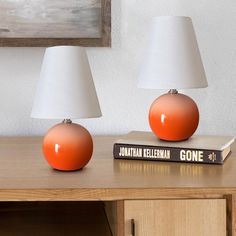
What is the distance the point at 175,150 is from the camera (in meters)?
0.99

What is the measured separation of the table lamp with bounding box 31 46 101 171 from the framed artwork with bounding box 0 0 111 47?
0.37 m

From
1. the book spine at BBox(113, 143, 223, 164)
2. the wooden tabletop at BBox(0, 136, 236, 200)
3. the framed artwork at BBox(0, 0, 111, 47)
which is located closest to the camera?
the wooden tabletop at BBox(0, 136, 236, 200)

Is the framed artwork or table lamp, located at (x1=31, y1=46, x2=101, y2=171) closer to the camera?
table lamp, located at (x1=31, y1=46, x2=101, y2=171)

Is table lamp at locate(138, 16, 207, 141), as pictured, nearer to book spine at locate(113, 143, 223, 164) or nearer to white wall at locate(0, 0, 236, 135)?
book spine at locate(113, 143, 223, 164)

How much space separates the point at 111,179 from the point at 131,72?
502 millimetres

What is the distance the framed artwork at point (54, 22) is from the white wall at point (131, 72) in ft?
0.09

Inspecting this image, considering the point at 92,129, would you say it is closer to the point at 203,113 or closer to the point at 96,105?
the point at 203,113

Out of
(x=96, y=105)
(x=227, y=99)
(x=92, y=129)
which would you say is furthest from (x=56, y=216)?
(x=227, y=99)

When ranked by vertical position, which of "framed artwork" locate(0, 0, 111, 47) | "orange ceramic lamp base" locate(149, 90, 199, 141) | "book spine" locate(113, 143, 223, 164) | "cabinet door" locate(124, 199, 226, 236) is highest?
"framed artwork" locate(0, 0, 111, 47)

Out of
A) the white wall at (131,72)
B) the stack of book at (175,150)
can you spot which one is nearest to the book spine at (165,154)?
the stack of book at (175,150)

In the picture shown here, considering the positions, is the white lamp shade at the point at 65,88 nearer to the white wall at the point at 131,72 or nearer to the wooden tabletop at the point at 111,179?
the wooden tabletop at the point at 111,179

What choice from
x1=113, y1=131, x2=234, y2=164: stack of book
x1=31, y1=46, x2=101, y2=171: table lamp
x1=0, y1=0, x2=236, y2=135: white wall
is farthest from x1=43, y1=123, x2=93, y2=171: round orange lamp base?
x1=0, y1=0, x2=236, y2=135: white wall

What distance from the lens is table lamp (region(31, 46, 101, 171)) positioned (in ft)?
2.94

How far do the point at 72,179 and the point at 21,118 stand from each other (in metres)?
0.47
